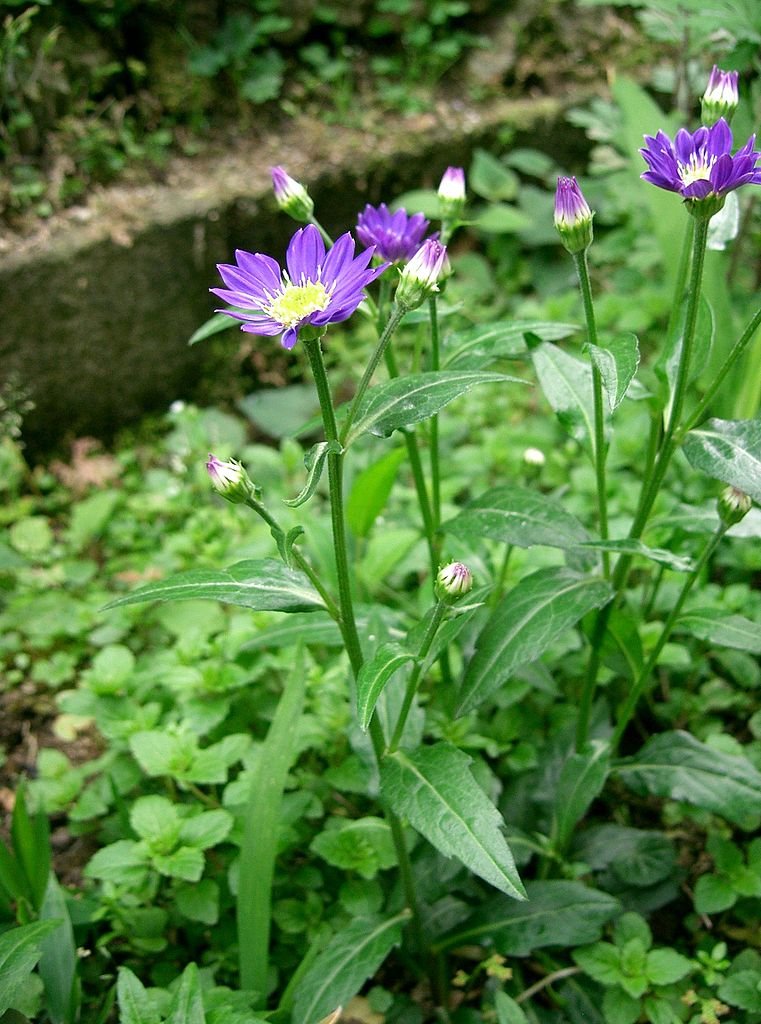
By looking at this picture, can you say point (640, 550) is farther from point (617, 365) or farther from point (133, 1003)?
point (133, 1003)

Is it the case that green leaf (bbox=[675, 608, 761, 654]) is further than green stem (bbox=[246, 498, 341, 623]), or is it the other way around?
green leaf (bbox=[675, 608, 761, 654])

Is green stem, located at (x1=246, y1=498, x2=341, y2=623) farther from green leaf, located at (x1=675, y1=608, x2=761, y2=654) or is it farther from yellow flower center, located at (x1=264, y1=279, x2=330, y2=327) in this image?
green leaf, located at (x1=675, y1=608, x2=761, y2=654)

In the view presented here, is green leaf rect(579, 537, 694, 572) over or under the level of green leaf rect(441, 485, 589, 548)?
over

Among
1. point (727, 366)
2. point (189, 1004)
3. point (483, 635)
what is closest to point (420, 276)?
point (727, 366)

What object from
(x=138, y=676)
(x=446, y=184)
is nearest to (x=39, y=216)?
(x=138, y=676)

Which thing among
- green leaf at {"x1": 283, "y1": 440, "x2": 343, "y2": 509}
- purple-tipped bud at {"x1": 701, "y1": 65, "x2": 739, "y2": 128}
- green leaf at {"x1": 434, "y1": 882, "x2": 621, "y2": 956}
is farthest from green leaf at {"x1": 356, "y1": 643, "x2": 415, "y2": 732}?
purple-tipped bud at {"x1": 701, "y1": 65, "x2": 739, "y2": 128}

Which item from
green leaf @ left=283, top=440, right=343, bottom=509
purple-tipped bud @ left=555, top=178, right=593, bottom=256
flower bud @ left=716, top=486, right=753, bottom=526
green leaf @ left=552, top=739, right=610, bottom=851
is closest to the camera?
green leaf @ left=283, top=440, right=343, bottom=509

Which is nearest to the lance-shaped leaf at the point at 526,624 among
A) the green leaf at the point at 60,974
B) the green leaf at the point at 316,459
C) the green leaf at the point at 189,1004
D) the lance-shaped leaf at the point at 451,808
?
the lance-shaped leaf at the point at 451,808

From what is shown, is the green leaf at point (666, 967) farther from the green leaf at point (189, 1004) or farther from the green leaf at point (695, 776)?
the green leaf at point (189, 1004)
